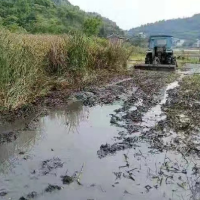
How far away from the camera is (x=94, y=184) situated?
4453 millimetres

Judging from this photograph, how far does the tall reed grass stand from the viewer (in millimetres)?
7980

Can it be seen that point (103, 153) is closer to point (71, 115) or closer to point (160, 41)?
point (71, 115)

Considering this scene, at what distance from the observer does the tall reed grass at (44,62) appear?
7980 mm

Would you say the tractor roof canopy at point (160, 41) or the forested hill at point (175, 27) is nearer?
the tractor roof canopy at point (160, 41)

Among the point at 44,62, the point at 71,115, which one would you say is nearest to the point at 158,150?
the point at 71,115

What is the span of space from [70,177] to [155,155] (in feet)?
4.96

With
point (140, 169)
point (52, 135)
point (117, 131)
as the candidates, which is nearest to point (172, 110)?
point (117, 131)

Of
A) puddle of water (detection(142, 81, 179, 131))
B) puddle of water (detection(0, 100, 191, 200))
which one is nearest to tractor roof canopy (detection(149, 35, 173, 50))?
puddle of water (detection(142, 81, 179, 131))

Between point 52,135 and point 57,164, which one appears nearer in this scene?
point 57,164

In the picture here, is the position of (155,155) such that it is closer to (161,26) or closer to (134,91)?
(134,91)

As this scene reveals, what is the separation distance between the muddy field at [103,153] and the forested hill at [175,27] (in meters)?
131

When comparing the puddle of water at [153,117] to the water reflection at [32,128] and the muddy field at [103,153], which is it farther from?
the water reflection at [32,128]

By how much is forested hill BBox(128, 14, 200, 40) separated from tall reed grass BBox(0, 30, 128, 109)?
123m

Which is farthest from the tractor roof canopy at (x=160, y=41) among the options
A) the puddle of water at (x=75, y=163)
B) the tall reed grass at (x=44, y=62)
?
the puddle of water at (x=75, y=163)
